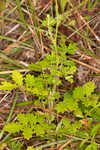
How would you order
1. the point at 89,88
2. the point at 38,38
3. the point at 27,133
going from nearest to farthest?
the point at 27,133
the point at 89,88
the point at 38,38

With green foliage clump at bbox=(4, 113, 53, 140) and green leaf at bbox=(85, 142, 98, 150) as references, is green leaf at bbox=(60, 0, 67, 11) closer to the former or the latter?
green foliage clump at bbox=(4, 113, 53, 140)

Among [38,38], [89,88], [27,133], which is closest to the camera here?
[27,133]

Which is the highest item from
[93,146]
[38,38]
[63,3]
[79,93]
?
[63,3]

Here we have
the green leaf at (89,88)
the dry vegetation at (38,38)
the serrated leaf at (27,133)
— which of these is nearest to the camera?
the serrated leaf at (27,133)

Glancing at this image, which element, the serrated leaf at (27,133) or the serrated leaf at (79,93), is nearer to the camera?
the serrated leaf at (27,133)

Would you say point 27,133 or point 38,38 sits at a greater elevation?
point 38,38

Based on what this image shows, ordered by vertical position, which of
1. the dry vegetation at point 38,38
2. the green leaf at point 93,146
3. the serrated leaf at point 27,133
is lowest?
the green leaf at point 93,146

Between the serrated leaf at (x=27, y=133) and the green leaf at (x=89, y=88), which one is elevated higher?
the green leaf at (x=89, y=88)

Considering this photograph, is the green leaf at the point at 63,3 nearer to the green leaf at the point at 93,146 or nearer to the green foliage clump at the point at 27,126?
the green foliage clump at the point at 27,126

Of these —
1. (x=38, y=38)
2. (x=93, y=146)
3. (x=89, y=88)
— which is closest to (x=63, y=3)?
(x=38, y=38)

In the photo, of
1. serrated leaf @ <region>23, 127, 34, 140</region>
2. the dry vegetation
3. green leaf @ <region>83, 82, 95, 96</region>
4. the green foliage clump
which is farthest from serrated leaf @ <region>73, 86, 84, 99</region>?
serrated leaf @ <region>23, 127, 34, 140</region>

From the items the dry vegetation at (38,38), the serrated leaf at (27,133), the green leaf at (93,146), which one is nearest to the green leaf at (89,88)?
the dry vegetation at (38,38)

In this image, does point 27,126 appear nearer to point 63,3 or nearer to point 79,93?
point 79,93
